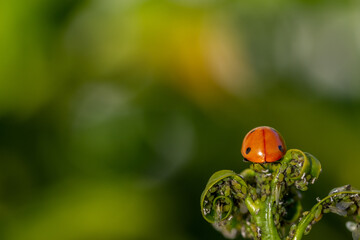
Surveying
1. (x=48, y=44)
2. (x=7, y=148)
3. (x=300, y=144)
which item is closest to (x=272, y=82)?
(x=300, y=144)

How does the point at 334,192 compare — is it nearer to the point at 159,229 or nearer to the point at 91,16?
the point at 159,229

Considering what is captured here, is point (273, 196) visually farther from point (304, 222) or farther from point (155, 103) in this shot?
point (155, 103)

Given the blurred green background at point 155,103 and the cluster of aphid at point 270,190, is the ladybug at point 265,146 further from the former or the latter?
the blurred green background at point 155,103

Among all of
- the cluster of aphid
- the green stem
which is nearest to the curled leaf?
the cluster of aphid

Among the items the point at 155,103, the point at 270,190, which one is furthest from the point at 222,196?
the point at 155,103

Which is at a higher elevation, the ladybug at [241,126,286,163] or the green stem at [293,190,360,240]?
the ladybug at [241,126,286,163]

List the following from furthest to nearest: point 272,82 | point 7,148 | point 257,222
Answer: point 272,82, point 7,148, point 257,222

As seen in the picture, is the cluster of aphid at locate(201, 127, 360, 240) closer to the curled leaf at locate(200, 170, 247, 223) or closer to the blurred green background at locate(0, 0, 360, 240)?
the curled leaf at locate(200, 170, 247, 223)
